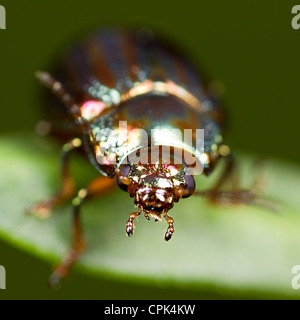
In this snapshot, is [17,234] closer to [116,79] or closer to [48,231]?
[48,231]

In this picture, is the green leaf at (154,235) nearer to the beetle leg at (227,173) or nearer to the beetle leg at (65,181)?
the beetle leg at (65,181)

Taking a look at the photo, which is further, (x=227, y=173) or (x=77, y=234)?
(x=227, y=173)

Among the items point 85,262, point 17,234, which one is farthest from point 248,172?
point 17,234

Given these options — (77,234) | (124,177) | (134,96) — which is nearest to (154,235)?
(77,234)

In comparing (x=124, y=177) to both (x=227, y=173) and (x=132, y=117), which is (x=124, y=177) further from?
(x=227, y=173)

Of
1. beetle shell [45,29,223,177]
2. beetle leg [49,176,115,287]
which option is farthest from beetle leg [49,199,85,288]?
beetle shell [45,29,223,177]

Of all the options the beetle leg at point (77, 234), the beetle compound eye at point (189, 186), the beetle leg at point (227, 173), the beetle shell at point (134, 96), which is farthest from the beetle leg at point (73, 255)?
the beetle leg at point (227, 173)
